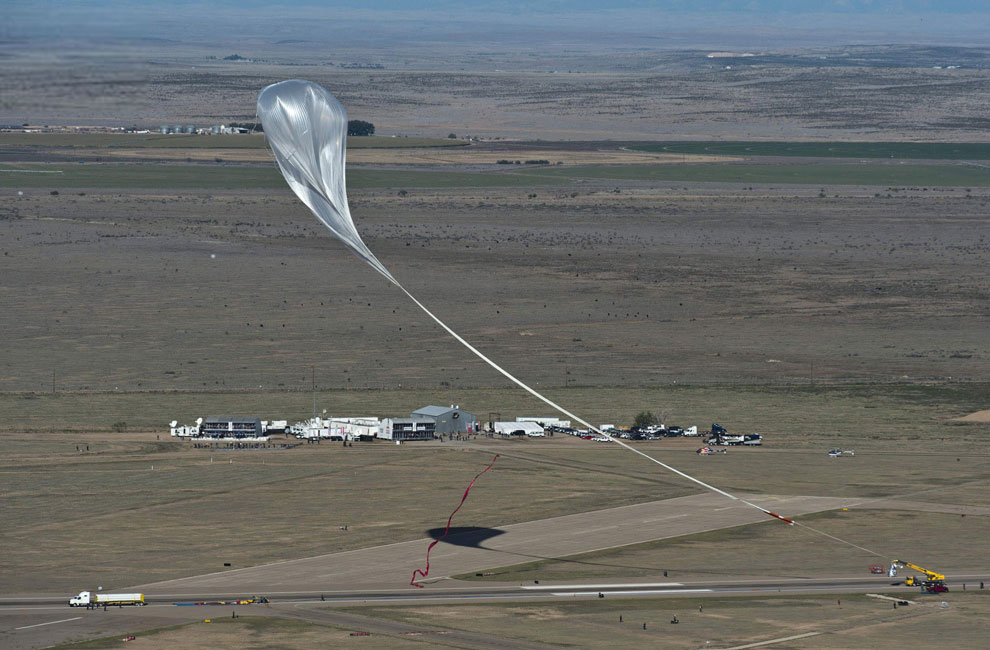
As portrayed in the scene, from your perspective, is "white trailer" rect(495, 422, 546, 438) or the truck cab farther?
"white trailer" rect(495, 422, 546, 438)

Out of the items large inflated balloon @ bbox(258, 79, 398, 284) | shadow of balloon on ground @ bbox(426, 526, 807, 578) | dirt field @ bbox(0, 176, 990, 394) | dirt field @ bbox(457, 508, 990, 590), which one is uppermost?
large inflated balloon @ bbox(258, 79, 398, 284)

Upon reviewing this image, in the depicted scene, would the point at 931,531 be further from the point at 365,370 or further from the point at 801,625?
the point at 365,370

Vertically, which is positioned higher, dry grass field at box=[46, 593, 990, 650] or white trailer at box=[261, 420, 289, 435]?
white trailer at box=[261, 420, 289, 435]

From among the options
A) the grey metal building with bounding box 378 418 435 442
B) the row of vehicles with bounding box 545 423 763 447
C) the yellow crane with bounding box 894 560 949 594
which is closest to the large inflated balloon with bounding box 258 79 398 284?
the yellow crane with bounding box 894 560 949 594

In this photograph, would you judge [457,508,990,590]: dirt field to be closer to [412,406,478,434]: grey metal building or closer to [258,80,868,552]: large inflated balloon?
[258,80,868,552]: large inflated balloon

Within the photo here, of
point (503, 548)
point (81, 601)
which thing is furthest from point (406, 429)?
point (81, 601)

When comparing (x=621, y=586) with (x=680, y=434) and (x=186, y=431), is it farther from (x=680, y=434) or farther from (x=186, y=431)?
(x=186, y=431)
